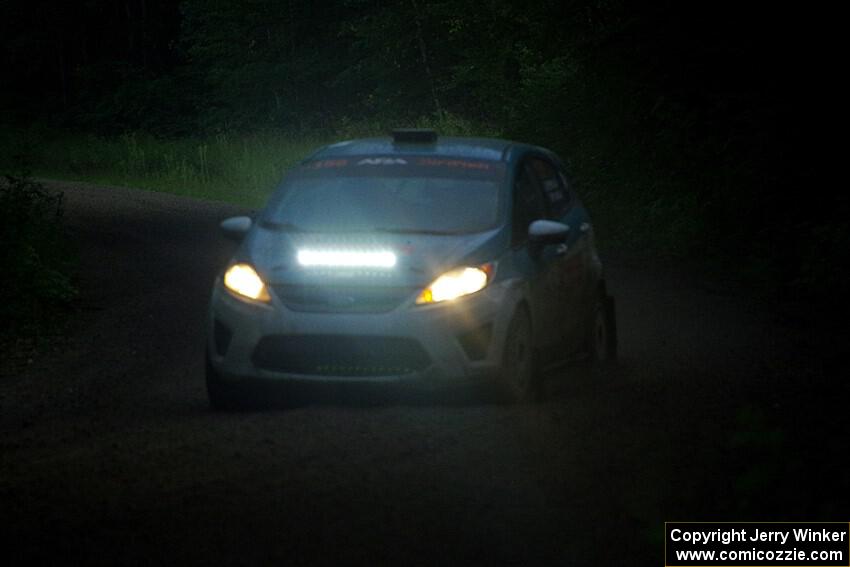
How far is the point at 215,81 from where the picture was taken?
60625mm

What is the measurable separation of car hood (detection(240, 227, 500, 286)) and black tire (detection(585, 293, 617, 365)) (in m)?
→ 1.94

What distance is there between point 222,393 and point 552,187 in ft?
9.71

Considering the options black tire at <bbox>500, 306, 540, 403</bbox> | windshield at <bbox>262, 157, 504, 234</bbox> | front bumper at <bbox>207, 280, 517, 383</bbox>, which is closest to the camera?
front bumper at <bbox>207, 280, 517, 383</bbox>

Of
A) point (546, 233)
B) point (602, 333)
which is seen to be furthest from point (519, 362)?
point (602, 333)

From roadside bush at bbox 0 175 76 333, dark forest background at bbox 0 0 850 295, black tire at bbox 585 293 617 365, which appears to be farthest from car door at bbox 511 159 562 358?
dark forest background at bbox 0 0 850 295

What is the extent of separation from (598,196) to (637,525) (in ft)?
59.0

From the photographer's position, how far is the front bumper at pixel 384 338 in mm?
9805

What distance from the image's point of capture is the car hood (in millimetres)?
9906

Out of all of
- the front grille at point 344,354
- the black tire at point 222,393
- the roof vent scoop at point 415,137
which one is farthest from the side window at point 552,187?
the black tire at point 222,393

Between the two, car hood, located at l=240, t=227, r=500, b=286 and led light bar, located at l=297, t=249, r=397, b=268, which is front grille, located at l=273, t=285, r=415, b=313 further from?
led light bar, located at l=297, t=249, r=397, b=268

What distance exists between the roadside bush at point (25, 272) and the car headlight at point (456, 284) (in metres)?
6.51

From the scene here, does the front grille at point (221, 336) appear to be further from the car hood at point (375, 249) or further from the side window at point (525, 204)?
the side window at point (525, 204)

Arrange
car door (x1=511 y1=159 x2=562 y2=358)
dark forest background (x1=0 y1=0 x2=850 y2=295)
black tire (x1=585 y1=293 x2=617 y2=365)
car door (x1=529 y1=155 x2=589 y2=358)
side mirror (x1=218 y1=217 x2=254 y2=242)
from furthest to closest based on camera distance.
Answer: dark forest background (x1=0 y1=0 x2=850 y2=295), black tire (x1=585 y1=293 x2=617 y2=365), car door (x1=529 y1=155 x2=589 y2=358), side mirror (x1=218 y1=217 x2=254 y2=242), car door (x1=511 y1=159 x2=562 y2=358)

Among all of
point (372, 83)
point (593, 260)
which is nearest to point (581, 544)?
point (593, 260)
